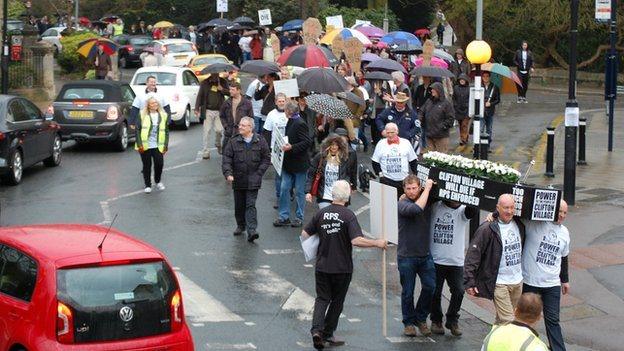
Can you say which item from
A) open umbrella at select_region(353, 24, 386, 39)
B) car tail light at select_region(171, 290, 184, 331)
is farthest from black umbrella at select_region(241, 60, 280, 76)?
open umbrella at select_region(353, 24, 386, 39)

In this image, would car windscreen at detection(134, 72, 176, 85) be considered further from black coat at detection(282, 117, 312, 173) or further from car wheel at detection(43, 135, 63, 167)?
black coat at detection(282, 117, 312, 173)

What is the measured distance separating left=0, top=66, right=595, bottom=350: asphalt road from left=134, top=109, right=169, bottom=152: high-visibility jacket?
822 millimetres

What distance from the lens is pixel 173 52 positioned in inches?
1788

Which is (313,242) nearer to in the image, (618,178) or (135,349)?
(135,349)

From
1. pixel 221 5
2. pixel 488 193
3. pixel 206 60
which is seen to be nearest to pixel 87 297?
pixel 488 193

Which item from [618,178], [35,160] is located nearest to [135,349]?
[35,160]

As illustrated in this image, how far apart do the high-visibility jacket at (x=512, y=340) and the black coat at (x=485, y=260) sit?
3540 mm

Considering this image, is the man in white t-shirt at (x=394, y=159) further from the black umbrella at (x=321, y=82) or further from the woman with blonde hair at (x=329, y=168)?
the black umbrella at (x=321, y=82)

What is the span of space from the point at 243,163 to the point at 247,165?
61 millimetres

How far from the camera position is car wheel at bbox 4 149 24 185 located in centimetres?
2005

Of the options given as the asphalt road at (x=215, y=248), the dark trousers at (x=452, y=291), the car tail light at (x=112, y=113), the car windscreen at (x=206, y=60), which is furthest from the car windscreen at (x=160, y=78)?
the dark trousers at (x=452, y=291)

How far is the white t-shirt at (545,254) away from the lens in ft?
37.0

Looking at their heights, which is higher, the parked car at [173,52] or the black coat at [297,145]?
the parked car at [173,52]

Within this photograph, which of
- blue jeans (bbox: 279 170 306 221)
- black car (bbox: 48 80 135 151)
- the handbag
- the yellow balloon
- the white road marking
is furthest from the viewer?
black car (bbox: 48 80 135 151)
